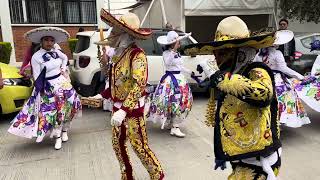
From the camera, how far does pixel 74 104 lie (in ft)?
17.2

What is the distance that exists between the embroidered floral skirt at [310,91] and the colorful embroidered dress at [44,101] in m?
3.61

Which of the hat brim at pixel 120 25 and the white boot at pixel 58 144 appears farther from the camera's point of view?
the white boot at pixel 58 144

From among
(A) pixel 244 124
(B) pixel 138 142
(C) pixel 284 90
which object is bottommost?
(B) pixel 138 142

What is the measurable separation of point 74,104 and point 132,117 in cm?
227

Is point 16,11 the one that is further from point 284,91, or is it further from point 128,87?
point 128,87

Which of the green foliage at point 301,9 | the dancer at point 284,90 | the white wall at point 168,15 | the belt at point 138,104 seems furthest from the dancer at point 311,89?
the green foliage at point 301,9

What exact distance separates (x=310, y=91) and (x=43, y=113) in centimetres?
403

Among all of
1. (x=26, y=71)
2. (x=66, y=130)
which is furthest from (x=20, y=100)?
(x=66, y=130)

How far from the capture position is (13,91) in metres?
6.14

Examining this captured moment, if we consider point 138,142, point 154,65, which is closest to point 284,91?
point 138,142

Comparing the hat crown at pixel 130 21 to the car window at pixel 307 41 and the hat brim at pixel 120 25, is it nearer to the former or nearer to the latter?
the hat brim at pixel 120 25

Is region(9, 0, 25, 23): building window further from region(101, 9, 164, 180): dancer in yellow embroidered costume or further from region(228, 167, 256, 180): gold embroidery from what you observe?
region(228, 167, 256, 180): gold embroidery

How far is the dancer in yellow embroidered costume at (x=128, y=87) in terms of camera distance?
3.04m

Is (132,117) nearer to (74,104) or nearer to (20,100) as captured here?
(74,104)
